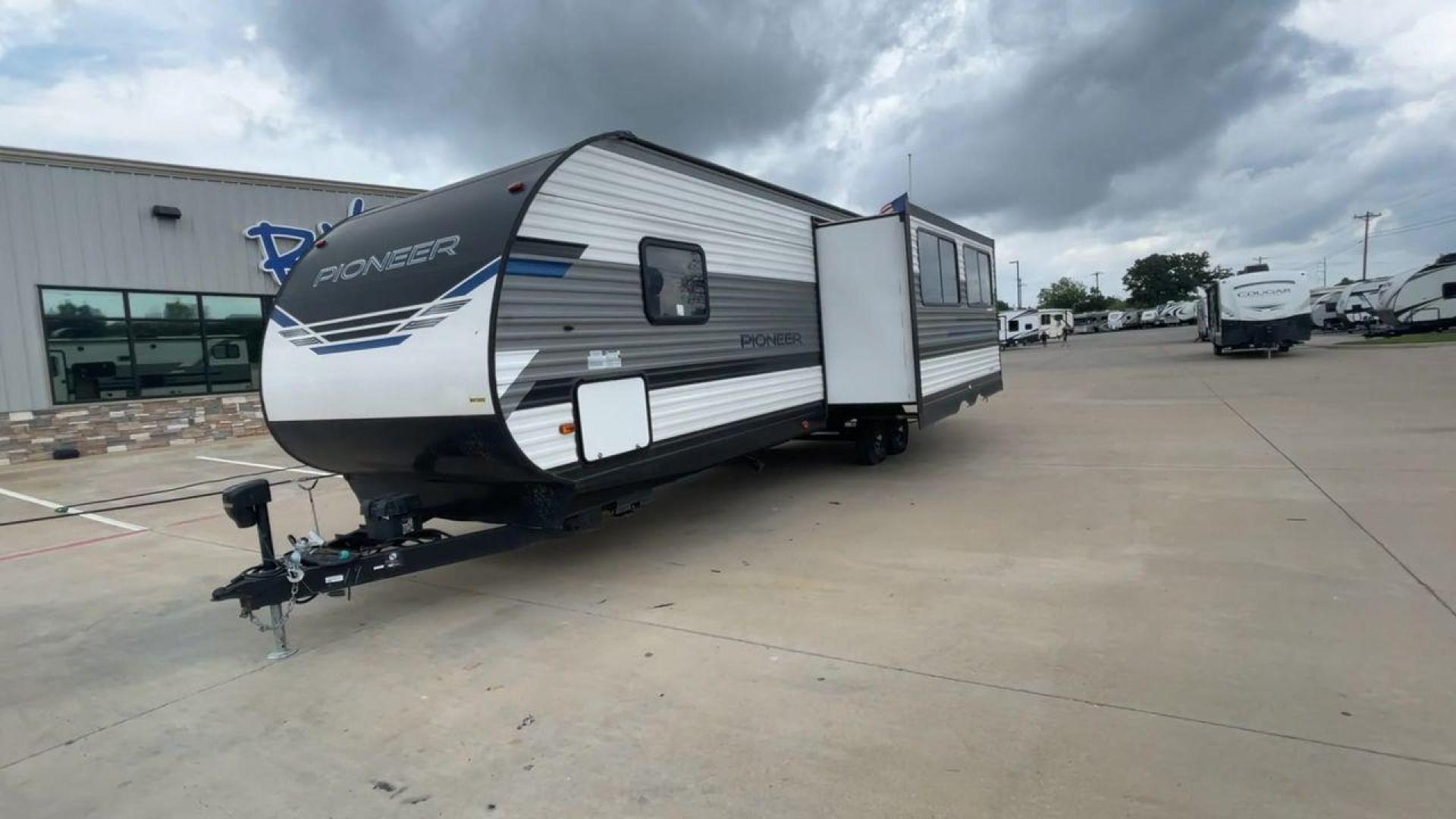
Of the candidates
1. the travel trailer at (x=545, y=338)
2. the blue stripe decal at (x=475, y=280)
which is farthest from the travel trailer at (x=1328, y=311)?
the blue stripe decal at (x=475, y=280)

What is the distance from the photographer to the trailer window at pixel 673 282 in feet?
18.3

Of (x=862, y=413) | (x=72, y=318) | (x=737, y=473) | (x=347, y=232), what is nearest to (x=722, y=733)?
Result: (x=347, y=232)

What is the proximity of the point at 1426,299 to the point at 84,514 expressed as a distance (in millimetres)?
37126

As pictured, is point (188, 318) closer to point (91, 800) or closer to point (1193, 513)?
point (91, 800)

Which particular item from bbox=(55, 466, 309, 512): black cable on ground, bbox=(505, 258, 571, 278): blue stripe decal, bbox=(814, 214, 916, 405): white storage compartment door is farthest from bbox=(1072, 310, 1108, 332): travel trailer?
bbox=(505, 258, 571, 278): blue stripe decal

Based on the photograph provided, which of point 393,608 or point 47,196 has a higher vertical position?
point 47,196

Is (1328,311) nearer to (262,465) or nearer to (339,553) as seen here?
(262,465)

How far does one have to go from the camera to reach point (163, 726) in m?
3.71

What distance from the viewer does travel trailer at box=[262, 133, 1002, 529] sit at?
178 inches

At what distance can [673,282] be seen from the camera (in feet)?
19.3

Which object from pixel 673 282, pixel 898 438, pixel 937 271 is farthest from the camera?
pixel 898 438

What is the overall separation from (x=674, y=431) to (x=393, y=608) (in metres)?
2.32

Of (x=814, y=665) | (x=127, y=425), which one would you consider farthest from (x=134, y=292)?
(x=814, y=665)

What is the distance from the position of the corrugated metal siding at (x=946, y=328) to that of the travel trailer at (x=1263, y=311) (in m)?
15.1
